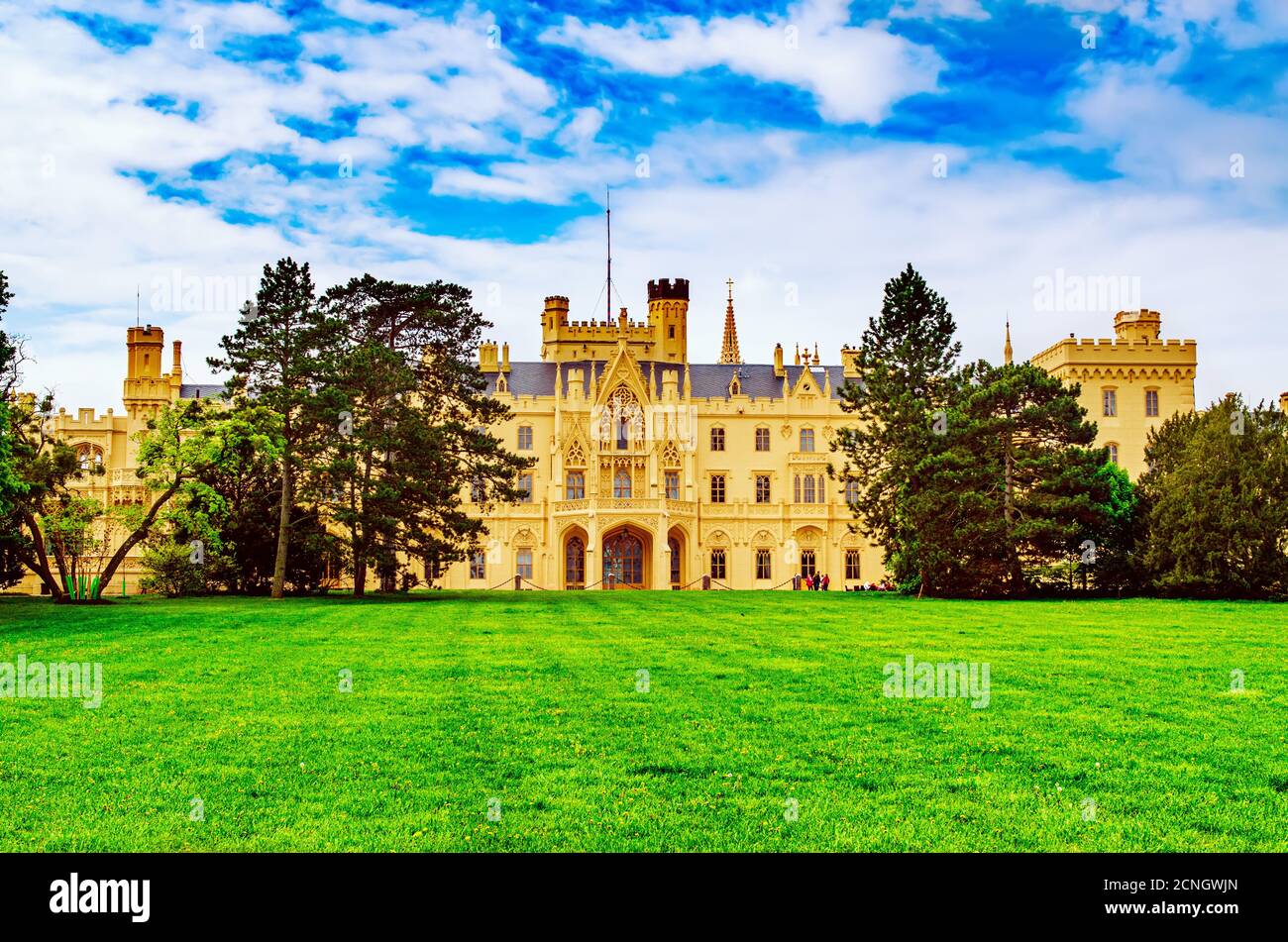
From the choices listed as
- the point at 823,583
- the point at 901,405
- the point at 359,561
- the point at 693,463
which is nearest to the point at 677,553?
the point at 693,463

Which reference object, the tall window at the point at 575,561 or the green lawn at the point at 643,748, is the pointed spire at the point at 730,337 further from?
the green lawn at the point at 643,748

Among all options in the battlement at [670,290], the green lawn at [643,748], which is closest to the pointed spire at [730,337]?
the battlement at [670,290]

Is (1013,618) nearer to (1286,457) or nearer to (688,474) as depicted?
(1286,457)

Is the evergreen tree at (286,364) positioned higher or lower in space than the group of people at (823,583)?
higher

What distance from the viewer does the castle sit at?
68.1 meters

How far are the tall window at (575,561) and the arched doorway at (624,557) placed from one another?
1.66m

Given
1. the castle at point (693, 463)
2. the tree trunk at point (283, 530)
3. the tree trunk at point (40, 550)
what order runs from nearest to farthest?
the tree trunk at point (40, 550), the tree trunk at point (283, 530), the castle at point (693, 463)

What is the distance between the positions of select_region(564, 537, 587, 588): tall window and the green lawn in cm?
4600

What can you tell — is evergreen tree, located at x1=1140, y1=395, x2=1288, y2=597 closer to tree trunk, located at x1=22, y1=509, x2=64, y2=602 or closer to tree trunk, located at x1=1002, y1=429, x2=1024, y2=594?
tree trunk, located at x1=1002, y1=429, x2=1024, y2=594

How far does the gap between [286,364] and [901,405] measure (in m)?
24.0

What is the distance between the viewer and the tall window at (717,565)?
230 feet

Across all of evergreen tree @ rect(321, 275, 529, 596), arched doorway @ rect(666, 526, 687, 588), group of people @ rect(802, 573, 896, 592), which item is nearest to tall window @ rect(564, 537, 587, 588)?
arched doorway @ rect(666, 526, 687, 588)
